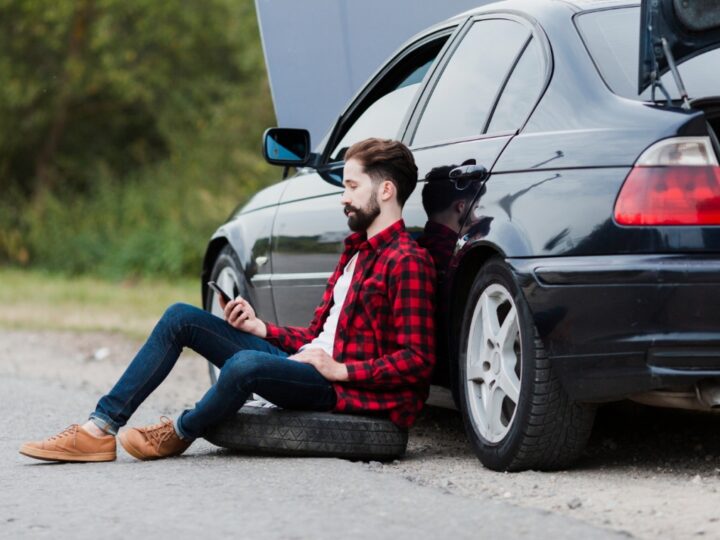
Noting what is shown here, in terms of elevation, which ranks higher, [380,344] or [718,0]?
[718,0]

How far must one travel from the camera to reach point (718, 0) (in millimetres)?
4773

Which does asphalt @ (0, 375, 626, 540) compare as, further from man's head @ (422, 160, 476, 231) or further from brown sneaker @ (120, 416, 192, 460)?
man's head @ (422, 160, 476, 231)

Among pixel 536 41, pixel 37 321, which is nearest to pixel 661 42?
pixel 536 41

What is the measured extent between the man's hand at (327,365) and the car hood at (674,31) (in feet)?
5.09

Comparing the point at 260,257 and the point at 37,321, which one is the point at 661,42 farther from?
the point at 37,321

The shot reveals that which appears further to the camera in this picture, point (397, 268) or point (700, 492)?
point (397, 268)

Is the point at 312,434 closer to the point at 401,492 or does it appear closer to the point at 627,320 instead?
the point at 401,492

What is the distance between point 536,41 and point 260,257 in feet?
7.51

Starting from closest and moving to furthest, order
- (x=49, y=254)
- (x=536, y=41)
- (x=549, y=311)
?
(x=549, y=311) < (x=536, y=41) < (x=49, y=254)

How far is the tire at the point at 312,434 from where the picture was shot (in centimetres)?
544

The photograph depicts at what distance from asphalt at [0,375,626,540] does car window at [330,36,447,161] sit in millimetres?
1604

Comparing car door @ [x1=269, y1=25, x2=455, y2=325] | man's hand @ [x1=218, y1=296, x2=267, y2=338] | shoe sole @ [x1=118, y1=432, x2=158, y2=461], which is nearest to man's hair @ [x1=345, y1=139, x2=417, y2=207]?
car door @ [x1=269, y1=25, x2=455, y2=325]

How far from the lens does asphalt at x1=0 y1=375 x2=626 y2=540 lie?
4031 mm

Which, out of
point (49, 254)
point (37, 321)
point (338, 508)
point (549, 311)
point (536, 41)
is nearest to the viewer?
point (338, 508)
